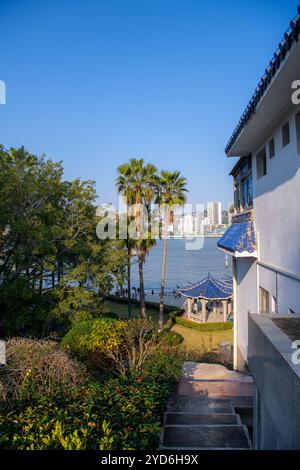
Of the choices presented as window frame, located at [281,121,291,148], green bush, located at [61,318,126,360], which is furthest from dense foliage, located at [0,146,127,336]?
window frame, located at [281,121,291,148]

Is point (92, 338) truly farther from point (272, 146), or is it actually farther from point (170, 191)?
point (170, 191)

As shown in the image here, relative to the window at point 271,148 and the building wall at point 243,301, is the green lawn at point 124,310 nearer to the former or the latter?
the building wall at point 243,301

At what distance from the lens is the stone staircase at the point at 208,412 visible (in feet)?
21.0

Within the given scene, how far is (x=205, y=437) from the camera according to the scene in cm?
659

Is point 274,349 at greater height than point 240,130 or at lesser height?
Answer: lesser

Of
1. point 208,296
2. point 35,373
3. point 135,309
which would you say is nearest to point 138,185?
point 208,296

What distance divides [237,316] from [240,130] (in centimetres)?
887

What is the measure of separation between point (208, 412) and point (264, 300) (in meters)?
3.38

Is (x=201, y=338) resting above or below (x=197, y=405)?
below

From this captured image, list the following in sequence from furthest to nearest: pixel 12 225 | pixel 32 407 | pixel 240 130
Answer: pixel 12 225, pixel 240 130, pixel 32 407

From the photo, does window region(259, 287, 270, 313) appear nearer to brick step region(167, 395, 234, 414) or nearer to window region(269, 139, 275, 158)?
brick step region(167, 395, 234, 414)
